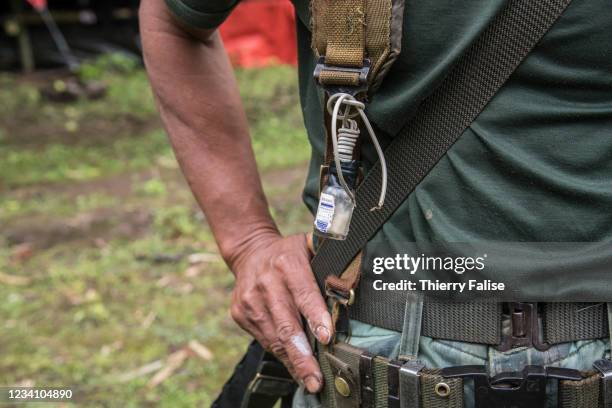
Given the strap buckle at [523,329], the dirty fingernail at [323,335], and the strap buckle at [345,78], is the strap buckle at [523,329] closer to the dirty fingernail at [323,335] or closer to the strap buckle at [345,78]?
the dirty fingernail at [323,335]

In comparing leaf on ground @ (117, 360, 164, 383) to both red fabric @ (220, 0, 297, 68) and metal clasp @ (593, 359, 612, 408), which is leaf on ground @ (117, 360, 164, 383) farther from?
red fabric @ (220, 0, 297, 68)

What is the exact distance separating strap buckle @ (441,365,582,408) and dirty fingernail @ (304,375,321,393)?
1.05 ft

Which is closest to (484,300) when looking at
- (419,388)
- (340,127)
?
(419,388)

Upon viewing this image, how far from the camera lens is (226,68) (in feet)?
A: 6.64

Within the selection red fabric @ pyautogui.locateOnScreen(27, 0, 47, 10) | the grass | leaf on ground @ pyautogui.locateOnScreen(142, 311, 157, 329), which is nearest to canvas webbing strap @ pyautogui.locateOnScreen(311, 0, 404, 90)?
the grass

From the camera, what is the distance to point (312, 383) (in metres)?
1.67

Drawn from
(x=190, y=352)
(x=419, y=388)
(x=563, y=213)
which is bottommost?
(x=190, y=352)

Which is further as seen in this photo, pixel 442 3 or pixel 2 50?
pixel 2 50

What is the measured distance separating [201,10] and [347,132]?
0.51 m

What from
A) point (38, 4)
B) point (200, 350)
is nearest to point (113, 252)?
point (200, 350)

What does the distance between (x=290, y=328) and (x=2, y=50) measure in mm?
10044

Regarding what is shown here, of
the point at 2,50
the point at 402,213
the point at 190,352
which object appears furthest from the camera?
the point at 2,50

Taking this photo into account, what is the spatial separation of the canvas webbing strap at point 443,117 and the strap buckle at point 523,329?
7.9 inches

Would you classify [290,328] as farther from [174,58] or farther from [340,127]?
[174,58]
